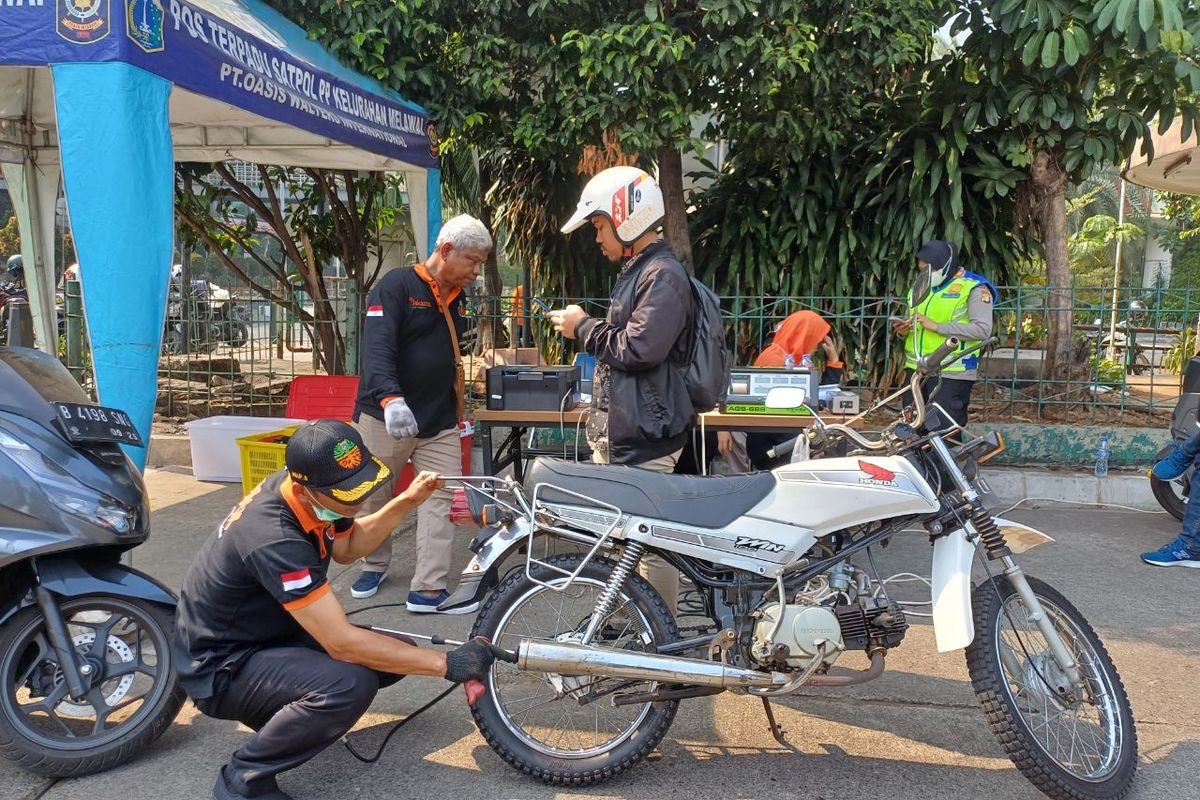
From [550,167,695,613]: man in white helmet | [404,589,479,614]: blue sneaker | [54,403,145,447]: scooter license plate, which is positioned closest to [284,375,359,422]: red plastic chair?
[404,589,479,614]: blue sneaker

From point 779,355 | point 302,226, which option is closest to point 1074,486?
point 779,355

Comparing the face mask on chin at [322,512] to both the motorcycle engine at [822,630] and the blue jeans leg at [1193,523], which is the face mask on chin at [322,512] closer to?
the motorcycle engine at [822,630]

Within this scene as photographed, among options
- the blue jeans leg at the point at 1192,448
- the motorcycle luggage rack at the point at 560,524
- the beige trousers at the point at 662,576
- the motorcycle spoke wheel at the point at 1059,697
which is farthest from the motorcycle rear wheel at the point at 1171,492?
the motorcycle luggage rack at the point at 560,524

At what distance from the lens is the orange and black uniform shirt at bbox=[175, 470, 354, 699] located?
104 inches

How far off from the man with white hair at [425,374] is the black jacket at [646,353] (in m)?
1.15

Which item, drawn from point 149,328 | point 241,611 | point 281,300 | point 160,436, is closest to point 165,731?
point 241,611

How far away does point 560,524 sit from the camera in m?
3.02

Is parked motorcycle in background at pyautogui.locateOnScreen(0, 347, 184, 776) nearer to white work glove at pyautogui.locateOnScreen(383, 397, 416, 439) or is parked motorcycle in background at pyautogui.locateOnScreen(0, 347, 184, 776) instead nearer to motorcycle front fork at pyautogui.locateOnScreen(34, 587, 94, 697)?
motorcycle front fork at pyautogui.locateOnScreen(34, 587, 94, 697)

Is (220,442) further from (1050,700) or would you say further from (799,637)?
(1050,700)

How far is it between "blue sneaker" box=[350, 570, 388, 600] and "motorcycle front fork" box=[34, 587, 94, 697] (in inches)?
69.9

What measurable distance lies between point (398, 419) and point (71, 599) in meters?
1.52

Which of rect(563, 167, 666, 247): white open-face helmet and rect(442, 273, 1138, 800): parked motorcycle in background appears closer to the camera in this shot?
rect(442, 273, 1138, 800): parked motorcycle in background

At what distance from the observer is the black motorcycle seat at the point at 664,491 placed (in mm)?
2953

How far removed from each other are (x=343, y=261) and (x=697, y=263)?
3.70 meters
